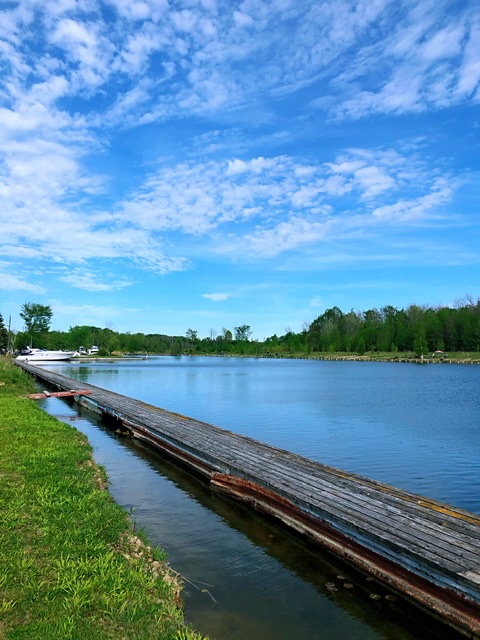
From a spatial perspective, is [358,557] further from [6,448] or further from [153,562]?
[6,448]

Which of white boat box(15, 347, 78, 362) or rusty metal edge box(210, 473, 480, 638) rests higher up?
white boat box(15, 347, 78, 362)

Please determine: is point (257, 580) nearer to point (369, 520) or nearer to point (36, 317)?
point (369, 520)

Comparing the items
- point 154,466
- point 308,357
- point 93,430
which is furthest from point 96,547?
point 308,357

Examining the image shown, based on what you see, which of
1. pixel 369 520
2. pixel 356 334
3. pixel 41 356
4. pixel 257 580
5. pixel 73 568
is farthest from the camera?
pixel 356 334

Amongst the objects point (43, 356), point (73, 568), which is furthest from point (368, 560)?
point (43, 356)

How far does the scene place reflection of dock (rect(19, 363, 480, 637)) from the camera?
648 cm

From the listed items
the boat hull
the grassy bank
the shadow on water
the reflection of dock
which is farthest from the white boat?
the grassy bank

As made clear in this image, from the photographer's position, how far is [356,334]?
156 meters

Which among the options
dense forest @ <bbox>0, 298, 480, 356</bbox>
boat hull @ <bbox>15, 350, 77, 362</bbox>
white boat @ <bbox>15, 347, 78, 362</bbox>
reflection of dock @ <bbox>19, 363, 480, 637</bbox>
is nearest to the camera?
reflection of dock @ <bbox>19, 363, 480, 637</bbox>

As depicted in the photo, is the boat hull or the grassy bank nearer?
the grassy bank

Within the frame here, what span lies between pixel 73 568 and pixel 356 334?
509 ft

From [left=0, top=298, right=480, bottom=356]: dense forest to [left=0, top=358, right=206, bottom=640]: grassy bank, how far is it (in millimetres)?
105933

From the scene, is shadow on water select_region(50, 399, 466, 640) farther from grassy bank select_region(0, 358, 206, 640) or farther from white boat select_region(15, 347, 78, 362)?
white boat select_region(15, 347, 78, 362)

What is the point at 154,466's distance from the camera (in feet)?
51.5
